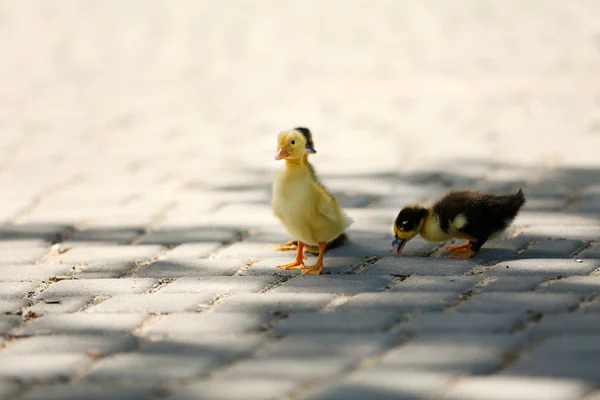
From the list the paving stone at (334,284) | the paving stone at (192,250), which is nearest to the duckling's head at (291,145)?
the paving stone at (334,284)

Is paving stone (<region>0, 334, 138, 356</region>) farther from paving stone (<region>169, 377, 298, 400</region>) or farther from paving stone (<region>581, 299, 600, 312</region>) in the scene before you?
paving stone (<region>581, 299, 600, 312</region>)

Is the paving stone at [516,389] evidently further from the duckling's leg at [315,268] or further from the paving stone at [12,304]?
the paving stone at [12,304]

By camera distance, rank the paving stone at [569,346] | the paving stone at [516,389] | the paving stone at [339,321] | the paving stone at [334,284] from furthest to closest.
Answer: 1. the paving stone at [334,284]
2. the paving stone at [339,321]
3. the paving stone at [569,346]
4. the paving stone at [516,389]

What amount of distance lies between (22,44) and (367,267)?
11.9 metres

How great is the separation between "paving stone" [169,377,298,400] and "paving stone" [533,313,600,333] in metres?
1.15

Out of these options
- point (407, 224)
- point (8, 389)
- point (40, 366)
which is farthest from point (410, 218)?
point (8, 389)

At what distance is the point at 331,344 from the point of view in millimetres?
4465

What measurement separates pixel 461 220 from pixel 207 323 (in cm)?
177

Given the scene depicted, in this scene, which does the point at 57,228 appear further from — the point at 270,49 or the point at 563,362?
the point at 270,49

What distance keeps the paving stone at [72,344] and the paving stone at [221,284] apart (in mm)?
721

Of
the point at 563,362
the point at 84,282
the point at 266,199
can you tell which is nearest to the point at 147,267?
the point at 84,282

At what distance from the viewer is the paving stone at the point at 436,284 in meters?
5.21

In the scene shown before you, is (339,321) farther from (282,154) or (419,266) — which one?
(282,154)

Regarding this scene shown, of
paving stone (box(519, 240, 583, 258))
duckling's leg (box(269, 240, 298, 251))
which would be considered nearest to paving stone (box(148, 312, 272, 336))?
duckling's leg (box(269, 240, 298, 251))
